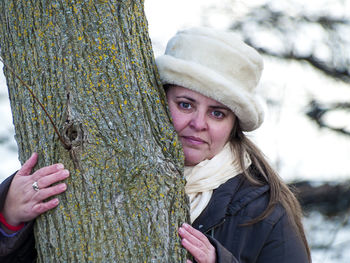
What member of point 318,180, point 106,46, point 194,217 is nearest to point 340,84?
point 318,180

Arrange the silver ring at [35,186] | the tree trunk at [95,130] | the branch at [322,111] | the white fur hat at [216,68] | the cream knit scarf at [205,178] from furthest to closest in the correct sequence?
the branch at [322,111] → the cream knit scarf at [205,178] → the white fur hat at [216,68] → the silver ring at [35,186] → the tree trunk at [95,130]

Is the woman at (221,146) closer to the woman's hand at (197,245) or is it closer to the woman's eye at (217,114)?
the woman's eye at (217,114)

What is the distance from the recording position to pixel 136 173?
215 cm

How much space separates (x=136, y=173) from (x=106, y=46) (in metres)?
0.51

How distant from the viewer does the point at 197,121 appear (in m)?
2.72

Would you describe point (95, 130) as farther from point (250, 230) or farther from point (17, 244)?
point (250, 230)

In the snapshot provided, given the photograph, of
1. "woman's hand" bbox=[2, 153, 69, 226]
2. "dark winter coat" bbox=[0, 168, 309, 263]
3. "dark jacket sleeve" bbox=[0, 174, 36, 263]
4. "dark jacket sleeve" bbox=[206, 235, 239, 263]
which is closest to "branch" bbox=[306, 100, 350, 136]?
"dark winter coat" bbox=[0, 168, 309, 263]

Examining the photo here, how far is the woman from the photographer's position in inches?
106

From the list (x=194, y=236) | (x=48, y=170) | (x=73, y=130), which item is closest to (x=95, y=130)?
(x=73, y=130)

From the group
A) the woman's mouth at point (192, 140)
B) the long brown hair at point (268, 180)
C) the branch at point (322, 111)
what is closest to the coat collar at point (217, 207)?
the long brown hair at point (268, 180)

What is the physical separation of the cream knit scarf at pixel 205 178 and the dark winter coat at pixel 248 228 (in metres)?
0.03

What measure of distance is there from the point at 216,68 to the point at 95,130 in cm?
81

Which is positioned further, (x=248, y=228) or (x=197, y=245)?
(x=248, y=228)

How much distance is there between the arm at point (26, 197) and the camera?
7.08ft
